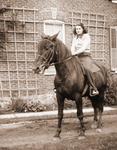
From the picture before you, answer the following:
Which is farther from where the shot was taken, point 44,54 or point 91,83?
point 91,83

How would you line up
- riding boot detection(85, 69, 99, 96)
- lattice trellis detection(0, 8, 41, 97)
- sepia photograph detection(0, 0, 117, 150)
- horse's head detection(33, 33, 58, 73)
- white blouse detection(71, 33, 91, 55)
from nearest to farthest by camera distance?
1. horse's head detection(33, 33, 58, 73)
2. sepia photograph detection(0, 0, 117, 150)
3. riding boot detection(85, 69, 99, 96)
4. white blouse detection(71, 33, 91, 55)
5. lattice trellis detection(0, 8, 41, 97)

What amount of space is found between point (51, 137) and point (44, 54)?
2.08 meters

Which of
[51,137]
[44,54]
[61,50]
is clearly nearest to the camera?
[44,54]

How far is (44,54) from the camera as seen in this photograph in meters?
Result: 6.32

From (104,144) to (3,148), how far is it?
7.12 feet

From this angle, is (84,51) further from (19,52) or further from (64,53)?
(19,52)

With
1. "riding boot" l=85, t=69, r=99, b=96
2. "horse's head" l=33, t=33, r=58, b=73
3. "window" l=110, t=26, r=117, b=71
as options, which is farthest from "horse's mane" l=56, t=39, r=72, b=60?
"window" l=110, t=26, r=117, b=71

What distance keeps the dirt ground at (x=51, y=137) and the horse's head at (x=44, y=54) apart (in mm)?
1644

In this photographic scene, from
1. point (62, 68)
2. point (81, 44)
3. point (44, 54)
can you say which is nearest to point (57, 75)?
point (62, 68)

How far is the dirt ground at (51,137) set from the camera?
6500 millimetres

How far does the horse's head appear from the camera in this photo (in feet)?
20.6

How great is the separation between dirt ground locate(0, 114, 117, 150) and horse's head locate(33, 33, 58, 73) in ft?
5.39

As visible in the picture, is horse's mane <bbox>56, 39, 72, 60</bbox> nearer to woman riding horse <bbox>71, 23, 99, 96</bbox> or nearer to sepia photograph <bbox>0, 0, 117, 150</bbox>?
sepia photograph <bbox>0, 0, 117, 150</bbox>

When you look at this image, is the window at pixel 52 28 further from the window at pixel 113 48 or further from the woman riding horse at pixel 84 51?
the woman riding horse at pixel 84 51
